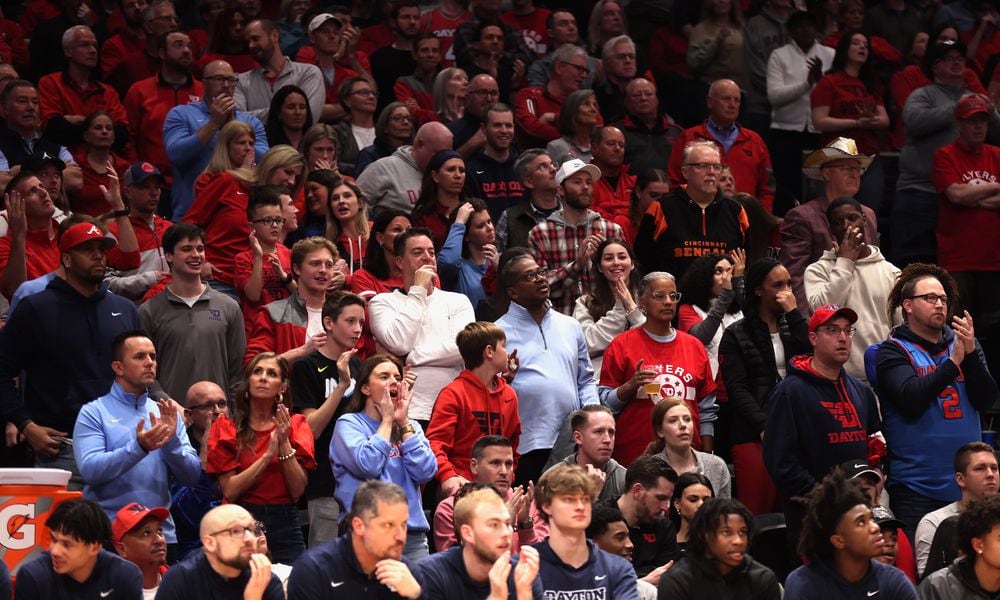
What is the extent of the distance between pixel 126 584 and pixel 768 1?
9263mm

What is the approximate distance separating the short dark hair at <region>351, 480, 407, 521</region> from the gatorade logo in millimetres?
1650

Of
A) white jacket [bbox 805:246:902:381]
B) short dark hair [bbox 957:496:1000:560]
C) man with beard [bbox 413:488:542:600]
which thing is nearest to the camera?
man with beard [bbox 413:488:542:600]

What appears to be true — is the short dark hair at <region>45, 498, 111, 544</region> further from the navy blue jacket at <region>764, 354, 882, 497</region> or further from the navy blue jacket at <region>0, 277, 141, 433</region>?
the navy blue jacket at <region>764, 354, 882, 497</region>

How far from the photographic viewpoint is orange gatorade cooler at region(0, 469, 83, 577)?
7531mm

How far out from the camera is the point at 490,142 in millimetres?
11562

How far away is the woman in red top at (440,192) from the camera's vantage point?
10.8 meters

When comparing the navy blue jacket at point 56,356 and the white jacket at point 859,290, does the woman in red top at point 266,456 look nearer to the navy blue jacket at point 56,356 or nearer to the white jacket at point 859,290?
the navy blue jacket at point 56,356

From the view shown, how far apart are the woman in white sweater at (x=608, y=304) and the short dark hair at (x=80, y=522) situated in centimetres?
379

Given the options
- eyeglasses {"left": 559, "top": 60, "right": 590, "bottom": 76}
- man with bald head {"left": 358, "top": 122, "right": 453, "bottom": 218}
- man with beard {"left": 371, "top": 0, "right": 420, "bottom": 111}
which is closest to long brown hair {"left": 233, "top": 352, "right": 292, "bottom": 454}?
man with bald head {"left": 358, "top": 122, "right": 453, "bottom": 218}

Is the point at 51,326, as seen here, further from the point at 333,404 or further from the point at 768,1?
the point at 768,1

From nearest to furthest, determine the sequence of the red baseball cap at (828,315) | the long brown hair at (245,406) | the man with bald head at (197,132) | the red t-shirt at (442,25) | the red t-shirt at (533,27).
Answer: the long brown hair at (245,406)
the red baseball cap at (828,315)
the man with bald head at (197,132)
the red t-shirt at (442,25)
the red t-shirt at (533,27)

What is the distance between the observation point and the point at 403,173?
37.1ft

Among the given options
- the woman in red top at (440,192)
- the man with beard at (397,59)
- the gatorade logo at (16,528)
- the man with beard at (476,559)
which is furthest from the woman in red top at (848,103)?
the gatorade logo at (16,528)

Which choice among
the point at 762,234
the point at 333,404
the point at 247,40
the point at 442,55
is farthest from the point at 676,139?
the point at 333,404
